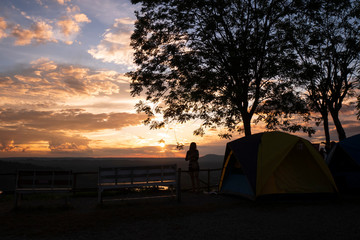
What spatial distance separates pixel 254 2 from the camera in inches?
604

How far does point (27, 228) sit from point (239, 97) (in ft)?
38.4

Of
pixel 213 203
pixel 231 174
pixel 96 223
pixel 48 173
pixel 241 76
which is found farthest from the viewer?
pixel 241 76

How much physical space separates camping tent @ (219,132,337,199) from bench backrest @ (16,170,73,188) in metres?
6.02

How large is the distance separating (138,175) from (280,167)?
512 centimetres

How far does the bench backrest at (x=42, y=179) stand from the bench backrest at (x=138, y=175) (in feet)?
3.52

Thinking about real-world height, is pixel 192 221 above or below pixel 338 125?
below

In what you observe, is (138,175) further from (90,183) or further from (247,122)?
(90,183)

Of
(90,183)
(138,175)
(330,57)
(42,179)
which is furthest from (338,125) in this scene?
(90,183)

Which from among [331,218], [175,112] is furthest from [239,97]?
[331,218]

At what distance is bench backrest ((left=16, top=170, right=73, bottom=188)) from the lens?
825 cm

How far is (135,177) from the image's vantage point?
30.0ft

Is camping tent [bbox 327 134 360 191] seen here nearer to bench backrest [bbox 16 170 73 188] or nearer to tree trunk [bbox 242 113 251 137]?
tree trunk [bbox 242 113 251 137]

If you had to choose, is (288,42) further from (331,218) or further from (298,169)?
(331,218)

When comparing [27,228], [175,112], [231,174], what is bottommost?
[27,228]
